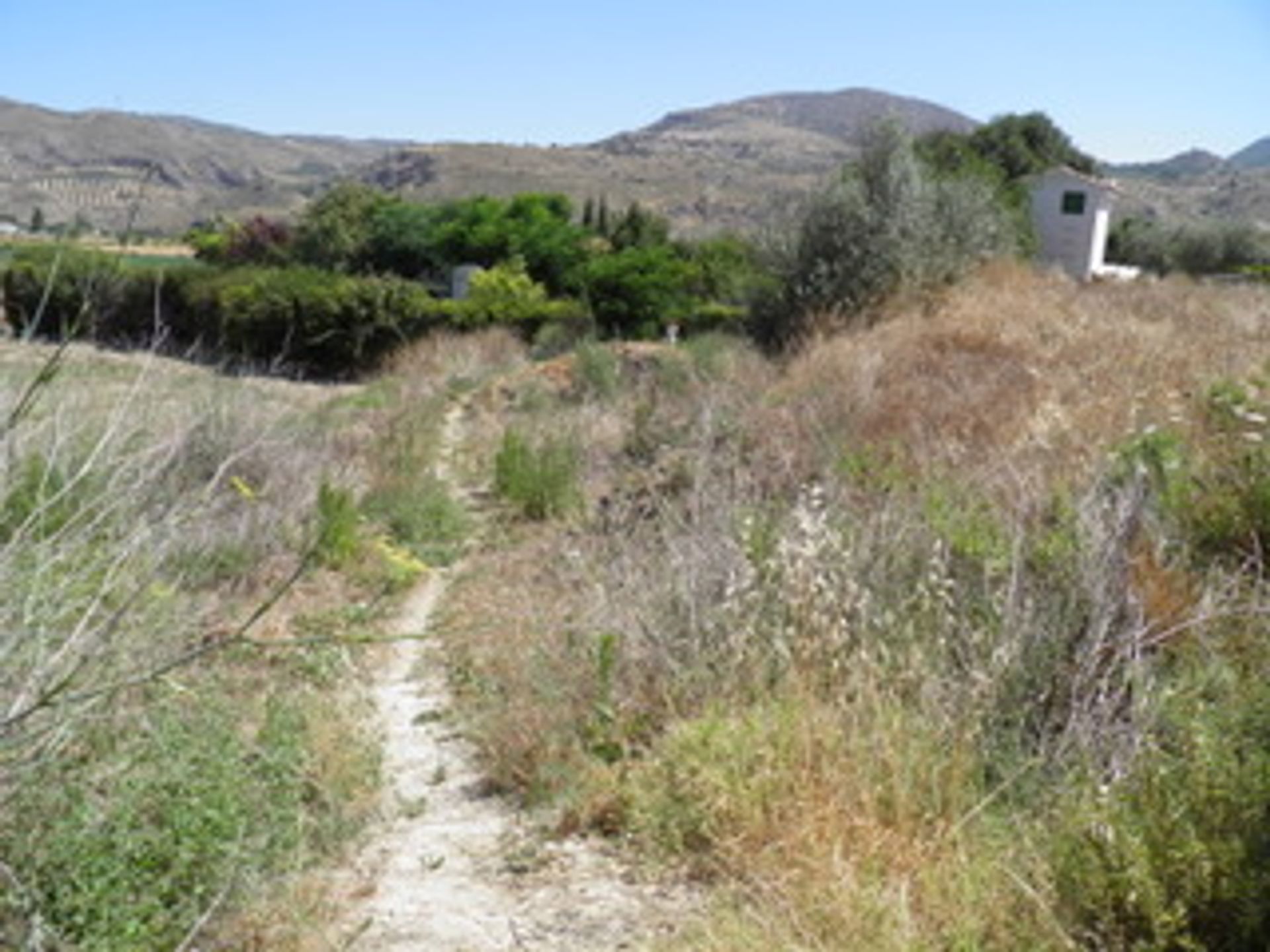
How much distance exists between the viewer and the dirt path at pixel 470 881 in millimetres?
3381

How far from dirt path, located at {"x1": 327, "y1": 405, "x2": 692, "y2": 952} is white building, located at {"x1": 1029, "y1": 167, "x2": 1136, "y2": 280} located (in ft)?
77.1

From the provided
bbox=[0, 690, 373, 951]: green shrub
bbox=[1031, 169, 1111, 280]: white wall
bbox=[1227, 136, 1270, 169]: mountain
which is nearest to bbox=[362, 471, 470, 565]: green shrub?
bbox=[0, 690, 373, 951]: green shrub

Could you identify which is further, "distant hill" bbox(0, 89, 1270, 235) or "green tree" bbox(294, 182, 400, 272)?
"distant hill" bbox(0, 89, 1270, 235)

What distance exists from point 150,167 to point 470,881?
7.39 ft

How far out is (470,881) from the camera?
3.82m

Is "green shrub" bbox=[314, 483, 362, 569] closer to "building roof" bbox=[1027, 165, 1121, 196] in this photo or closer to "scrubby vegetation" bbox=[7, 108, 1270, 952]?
"scrubby vegetation" bbox=[7, 108, 1270, 952]

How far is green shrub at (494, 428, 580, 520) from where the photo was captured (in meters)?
8.96

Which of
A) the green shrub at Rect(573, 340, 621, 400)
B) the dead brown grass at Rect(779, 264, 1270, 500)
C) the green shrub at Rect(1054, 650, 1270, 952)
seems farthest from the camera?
the green shrub at Rect(573, 340, 621, 400)

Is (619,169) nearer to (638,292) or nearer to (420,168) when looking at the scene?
(420,168)

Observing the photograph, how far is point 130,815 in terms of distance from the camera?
317 cm

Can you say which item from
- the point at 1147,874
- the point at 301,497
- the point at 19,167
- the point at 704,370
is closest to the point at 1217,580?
the point at 1147,874

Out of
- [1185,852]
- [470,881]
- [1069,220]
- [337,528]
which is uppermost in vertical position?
[1069,220]

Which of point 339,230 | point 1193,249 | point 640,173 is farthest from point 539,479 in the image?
point 640,173

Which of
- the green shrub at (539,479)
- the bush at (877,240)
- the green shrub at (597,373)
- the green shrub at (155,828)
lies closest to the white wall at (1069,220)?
the bush at (877,240)
